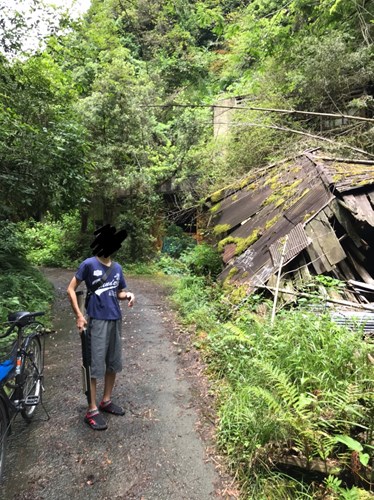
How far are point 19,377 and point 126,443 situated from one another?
1304 mm

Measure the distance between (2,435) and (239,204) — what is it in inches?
277

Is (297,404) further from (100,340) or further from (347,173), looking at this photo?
(347,173)

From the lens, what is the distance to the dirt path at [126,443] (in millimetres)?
2885

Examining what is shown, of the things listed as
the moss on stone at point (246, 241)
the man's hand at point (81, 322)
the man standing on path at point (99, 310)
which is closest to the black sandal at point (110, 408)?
the man standing on path at point (99, 310)

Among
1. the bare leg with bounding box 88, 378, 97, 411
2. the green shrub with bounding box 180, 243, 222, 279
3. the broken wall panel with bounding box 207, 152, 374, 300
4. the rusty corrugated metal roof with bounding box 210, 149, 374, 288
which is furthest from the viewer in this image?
the green shrub with bounding box 180, 243, 222, 279

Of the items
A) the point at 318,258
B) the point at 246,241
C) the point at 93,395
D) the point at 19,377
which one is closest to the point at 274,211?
the point at 246,241

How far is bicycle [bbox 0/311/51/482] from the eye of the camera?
115 inches

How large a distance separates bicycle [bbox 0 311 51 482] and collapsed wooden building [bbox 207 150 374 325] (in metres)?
3.43

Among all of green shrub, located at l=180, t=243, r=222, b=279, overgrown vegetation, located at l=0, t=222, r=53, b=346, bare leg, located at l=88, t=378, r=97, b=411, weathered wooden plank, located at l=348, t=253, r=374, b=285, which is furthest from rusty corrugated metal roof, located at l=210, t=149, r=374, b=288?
overgrown vegetation, located at l=0, t=222, r=53, b=346

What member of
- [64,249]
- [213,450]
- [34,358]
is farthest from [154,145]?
[213,450]

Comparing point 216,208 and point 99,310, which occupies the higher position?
point 216,208

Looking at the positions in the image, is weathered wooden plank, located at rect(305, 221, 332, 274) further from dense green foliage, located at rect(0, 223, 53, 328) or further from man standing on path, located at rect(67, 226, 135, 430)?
dense green foliage, located at rect(0, 223, 53, 328)

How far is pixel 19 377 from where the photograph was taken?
333 centimetres

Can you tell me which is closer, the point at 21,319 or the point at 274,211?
the point at 21,319
